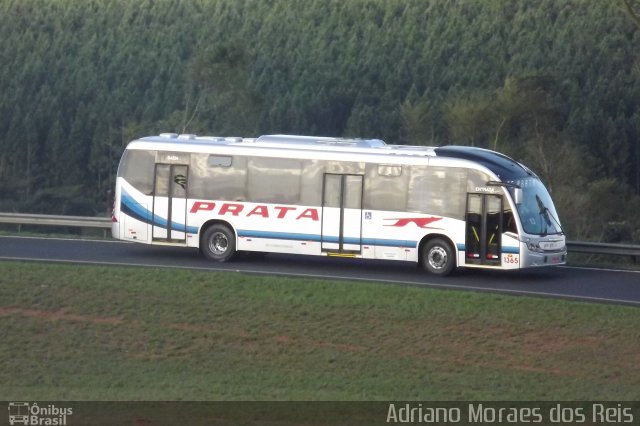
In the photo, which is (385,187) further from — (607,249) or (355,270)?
(607,249)

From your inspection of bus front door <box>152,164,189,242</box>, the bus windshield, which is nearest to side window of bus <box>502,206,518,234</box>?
the bus windshield

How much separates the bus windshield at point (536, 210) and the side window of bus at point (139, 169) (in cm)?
769

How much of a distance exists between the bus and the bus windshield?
0.08 ft

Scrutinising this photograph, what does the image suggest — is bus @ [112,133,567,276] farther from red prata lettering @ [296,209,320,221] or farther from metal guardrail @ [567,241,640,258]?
metal guardrail @ [567,241,640,258]

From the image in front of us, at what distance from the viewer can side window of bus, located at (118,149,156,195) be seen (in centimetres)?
2559

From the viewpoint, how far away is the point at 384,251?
23547 millimetres

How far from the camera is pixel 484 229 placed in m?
22.9

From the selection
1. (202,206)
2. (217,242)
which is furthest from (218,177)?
(217,242)

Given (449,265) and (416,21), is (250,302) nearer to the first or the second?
(449,265)

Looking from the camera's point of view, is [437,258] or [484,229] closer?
[484,229]

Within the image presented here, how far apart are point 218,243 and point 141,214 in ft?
5.93

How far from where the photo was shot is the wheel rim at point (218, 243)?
2500cm
